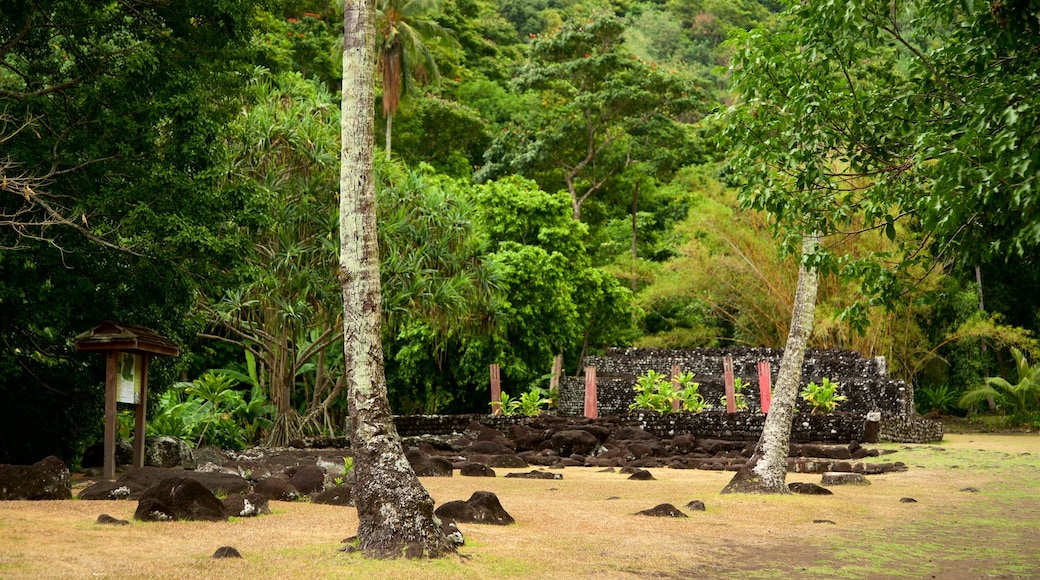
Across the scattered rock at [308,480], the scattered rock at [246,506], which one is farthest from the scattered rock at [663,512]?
the scattered rock at [246,506]

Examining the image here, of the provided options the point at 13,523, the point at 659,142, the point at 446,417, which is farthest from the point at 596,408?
the point at 13,523

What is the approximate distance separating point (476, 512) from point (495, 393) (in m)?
15.8

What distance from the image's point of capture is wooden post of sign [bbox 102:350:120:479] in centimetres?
1059

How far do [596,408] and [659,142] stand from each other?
13.5 m

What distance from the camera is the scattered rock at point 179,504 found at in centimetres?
786

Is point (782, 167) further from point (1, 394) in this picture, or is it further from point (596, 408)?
point (596, 408)

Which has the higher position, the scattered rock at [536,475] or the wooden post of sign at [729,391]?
the wooden post of sign at [729,391]

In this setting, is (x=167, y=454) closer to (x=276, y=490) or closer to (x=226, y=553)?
(x=276, y=490)

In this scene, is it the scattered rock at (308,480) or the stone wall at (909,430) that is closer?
the scattered rock at (308,480)

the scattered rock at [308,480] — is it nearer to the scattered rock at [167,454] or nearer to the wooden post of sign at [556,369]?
the scattered rock at [167,454]

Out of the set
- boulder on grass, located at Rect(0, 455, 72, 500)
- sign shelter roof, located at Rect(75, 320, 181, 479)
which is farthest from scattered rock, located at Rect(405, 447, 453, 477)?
boulder on grass, located at Rect(0, 455, 72, 500)

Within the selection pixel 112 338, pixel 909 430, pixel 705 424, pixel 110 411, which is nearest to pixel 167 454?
pixel 110 411

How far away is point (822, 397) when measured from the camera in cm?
2045

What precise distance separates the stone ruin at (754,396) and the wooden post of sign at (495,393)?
7.97 ft
